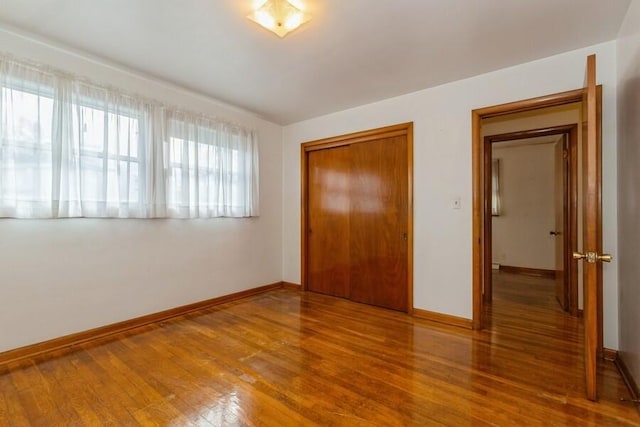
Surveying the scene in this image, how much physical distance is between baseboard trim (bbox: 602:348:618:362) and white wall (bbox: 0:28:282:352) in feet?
11.7

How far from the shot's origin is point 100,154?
259cm

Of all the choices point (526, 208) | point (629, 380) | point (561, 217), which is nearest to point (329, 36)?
point (629, 380)

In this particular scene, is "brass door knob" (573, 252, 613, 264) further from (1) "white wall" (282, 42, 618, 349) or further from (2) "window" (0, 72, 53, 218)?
(2) "window" (0, 72, 53, 218)

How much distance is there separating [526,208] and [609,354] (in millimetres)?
3886

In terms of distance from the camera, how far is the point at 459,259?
9.68 ft

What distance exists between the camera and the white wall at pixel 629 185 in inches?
69.6

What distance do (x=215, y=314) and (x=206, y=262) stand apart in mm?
612

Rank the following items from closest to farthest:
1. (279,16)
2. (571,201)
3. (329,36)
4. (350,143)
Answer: (279,16) < (329,36) < (571,201) < (350,143)

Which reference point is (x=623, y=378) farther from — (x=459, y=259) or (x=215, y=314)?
(x=215, y=314)

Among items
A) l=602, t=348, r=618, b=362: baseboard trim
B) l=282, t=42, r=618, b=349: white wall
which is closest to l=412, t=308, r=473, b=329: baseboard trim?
l=282, t=42, r=618, b=349: white wall

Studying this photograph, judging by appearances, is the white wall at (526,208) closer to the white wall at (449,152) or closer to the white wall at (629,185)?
the white wall at (449,152)

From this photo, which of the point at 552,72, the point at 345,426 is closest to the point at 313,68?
the point at 552,72

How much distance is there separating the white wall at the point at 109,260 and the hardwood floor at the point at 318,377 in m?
0.29

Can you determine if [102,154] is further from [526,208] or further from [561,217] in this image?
[526,208]
